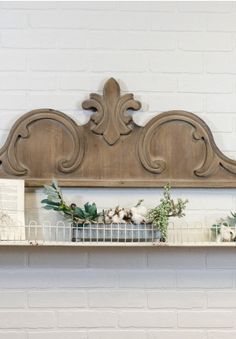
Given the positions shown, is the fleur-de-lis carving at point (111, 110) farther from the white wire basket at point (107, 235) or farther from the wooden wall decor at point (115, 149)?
the white wire basket at point (107, 235)

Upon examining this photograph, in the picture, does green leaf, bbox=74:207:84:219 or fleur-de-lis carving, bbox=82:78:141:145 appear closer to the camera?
green leaf, bbox=74:207:84:219

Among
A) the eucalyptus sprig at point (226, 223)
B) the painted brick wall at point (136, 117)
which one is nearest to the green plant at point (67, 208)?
the painted brick wall at point (136, 117)

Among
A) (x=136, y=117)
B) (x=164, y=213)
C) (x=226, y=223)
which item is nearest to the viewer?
(x=164, y=213)

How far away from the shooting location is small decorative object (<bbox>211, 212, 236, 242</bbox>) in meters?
1.57

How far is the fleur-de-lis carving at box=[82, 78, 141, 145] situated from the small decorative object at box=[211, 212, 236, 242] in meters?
0.41

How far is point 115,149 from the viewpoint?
168cm

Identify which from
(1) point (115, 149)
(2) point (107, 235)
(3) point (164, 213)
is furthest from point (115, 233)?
(1) point (115, 149)

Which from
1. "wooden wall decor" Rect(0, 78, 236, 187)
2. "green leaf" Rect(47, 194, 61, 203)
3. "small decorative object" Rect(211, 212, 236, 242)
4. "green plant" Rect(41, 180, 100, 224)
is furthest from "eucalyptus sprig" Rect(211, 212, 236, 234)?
"green leaf" Rect(47, 194, 61, 203)

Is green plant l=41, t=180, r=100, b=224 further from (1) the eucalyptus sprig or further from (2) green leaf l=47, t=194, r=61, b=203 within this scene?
(1) the eucalyptus sprig

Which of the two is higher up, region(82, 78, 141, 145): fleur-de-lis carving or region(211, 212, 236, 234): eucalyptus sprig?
region(82, 78, 141, 145): fleur-de-lis carving

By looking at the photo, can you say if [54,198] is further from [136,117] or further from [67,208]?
[136,117]

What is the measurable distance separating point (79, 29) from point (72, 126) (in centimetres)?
33

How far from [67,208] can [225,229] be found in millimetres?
480

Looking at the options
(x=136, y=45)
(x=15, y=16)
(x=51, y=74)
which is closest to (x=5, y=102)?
(x=51, y=74)
